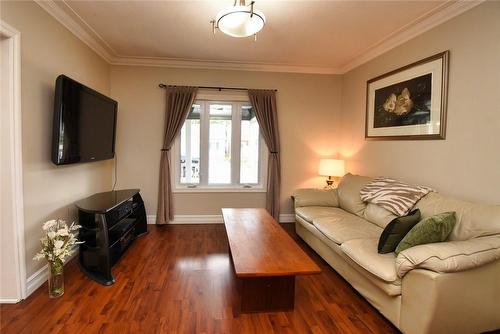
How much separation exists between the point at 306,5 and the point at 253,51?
1323mm

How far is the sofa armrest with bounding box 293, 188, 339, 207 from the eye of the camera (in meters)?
3.71

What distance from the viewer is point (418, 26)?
112 inches

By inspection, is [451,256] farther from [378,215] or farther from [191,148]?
[191,148]

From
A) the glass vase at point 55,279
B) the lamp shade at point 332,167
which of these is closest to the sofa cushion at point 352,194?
the lamp shade at point 332,167

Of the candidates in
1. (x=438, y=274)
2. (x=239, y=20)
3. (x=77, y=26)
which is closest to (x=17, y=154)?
(x=77, y=26)

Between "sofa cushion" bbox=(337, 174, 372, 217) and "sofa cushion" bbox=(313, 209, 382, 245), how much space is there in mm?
135

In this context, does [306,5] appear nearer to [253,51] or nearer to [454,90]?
[253,51]

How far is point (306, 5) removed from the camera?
251cm

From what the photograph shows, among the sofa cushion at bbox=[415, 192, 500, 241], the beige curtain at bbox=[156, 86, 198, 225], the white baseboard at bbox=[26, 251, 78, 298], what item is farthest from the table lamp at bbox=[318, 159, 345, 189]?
the white baseboard at bbox=[26, 251, 78, 298]

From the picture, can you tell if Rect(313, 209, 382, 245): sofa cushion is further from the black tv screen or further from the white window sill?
the black tv screen

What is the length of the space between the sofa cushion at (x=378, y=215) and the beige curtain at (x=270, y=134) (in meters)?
1.58

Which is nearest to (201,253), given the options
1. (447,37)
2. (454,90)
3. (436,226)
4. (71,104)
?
(71,104)

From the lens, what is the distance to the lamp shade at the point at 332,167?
421 centimetres

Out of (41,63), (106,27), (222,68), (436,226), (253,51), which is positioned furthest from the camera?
(222,68)
